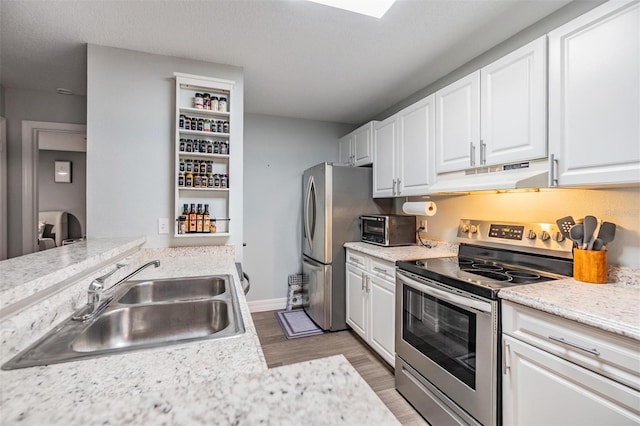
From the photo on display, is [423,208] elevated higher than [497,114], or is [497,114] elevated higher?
[497,114]

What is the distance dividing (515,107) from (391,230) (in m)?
1.38

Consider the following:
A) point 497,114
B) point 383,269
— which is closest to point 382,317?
point 383,269

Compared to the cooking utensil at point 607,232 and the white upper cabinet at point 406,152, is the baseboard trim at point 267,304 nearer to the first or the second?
the white upper cabinet at point 406,152

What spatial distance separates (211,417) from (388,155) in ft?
8.68

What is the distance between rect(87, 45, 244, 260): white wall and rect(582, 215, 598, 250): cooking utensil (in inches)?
97.9

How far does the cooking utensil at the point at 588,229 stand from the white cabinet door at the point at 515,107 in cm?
39

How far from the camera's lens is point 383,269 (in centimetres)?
235

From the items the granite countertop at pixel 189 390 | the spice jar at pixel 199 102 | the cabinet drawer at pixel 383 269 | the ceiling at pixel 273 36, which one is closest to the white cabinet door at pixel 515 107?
the ceiling at pixel 273 36

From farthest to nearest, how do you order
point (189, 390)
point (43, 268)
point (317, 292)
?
point (317, 292) < point (43, 268) < point (189, 390)

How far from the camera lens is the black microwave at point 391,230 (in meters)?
2.68

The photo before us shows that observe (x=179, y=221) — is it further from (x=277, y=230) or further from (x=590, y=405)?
(x=590, y=405)

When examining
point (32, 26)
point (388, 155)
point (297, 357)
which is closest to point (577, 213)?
point (388, 155)

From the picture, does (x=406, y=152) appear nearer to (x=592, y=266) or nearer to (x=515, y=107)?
(x=515, y=107)

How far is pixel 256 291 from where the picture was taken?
3.60 meters
